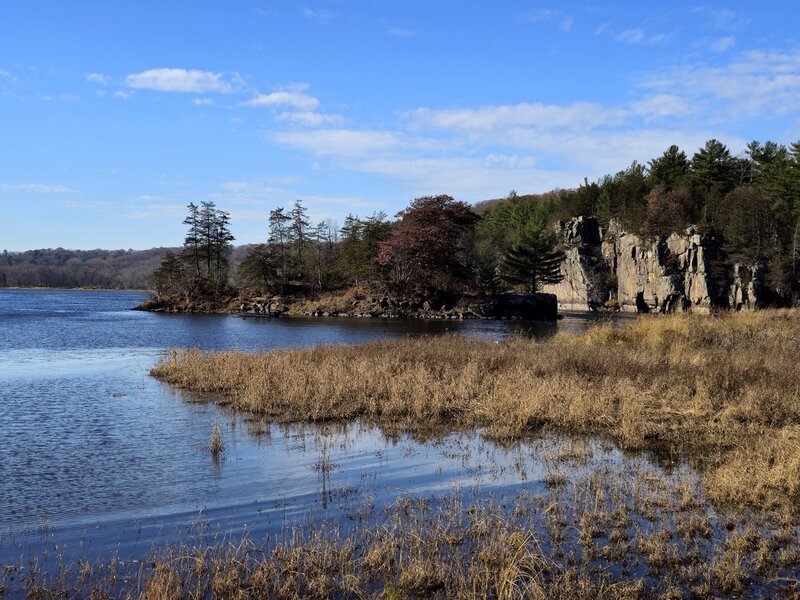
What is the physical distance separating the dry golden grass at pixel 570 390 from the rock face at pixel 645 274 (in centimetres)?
5112

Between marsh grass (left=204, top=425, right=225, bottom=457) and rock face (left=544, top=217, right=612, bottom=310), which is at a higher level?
rock face (left=544, top=217, right=612, bottom=310)

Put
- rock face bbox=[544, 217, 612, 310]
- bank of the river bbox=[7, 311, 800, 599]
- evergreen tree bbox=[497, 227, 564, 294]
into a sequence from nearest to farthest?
bank of the river bbox=[7, 311, 800, 599] < evergreen tree bbox=[497, 227, 564, 294] < rock face bbox=[544, 217, 612, 310]

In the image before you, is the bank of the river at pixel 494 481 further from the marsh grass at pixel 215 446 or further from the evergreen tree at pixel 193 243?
the evergreen tree at pixel 193 243

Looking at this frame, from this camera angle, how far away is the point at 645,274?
82.1 m

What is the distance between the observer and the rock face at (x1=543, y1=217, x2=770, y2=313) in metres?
74.2

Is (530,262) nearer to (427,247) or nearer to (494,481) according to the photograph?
(427,247)

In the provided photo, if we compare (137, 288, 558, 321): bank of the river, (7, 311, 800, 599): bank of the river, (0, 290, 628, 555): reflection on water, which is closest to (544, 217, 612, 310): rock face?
(137, 288, 558, 321): bank of the river

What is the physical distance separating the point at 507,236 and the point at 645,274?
28960 millimetres

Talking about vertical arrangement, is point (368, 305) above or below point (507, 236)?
below

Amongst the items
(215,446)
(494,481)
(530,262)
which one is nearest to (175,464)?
(215,446)

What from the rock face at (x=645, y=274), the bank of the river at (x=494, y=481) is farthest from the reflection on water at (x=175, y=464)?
the rock face at (x=645, y=274)

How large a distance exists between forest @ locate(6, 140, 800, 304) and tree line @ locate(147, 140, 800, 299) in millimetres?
148

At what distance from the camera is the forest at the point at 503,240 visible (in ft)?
238

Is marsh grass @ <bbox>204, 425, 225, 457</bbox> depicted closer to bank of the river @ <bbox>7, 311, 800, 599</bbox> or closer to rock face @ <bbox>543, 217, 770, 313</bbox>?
bank of the river @ <bbox>7, 311, 800, 599</bbox>
